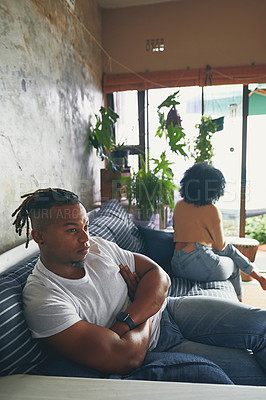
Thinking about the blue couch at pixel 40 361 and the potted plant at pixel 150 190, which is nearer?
the blue couch at pixel 40 361

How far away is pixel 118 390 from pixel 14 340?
0.39m

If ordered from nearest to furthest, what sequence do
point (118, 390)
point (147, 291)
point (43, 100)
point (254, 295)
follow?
1. point (118, 390)
2. point (147, 291)
3. point (43, 100)
4. point (254, 295)

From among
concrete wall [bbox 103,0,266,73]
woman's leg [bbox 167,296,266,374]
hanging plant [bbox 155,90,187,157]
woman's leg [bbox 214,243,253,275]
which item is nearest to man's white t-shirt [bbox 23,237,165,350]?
woman's leg [bbox 167,296,266,374]

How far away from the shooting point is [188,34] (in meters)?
3.32

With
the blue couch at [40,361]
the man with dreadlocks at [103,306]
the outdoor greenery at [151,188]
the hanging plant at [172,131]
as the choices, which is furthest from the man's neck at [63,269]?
the hanging plant at [172,131]

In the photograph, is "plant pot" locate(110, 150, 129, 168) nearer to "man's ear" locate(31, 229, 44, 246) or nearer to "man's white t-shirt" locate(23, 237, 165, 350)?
"man's white t-shirt" locate(23, 237, 165, 350)

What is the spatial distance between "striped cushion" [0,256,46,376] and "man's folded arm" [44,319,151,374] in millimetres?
63

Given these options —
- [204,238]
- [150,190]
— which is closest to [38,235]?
[204,238]

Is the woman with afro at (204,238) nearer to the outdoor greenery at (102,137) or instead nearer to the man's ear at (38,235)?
the outdoor greenery at (102,137)

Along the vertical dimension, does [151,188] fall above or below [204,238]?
above

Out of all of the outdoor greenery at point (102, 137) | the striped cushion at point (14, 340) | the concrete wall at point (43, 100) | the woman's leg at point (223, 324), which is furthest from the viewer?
the outdoor greenery at point (102, 137)

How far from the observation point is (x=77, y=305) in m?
1.03

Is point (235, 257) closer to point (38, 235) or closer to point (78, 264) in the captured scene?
point (78, 264)

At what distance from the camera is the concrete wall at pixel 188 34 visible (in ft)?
10.6
